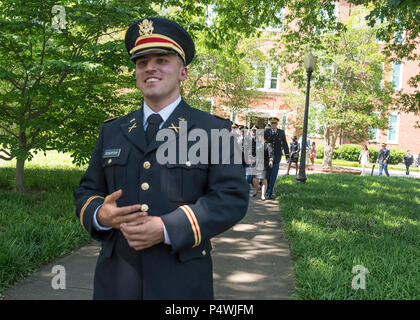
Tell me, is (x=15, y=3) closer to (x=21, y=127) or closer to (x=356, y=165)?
(x=21, y=127)

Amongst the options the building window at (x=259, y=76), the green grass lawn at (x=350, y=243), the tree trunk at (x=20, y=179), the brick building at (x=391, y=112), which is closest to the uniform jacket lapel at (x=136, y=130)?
the green grass lawn at (x=350, y=243)

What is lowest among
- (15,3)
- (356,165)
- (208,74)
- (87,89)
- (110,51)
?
(356,165)

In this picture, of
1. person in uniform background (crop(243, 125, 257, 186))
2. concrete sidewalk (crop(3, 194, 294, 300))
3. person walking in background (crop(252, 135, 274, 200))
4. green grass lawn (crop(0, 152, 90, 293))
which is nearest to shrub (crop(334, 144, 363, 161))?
person in uniform background (crop(243, 125, 257, 186))

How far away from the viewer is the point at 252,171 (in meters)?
10.2

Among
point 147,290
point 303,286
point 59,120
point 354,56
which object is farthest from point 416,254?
point 354,56

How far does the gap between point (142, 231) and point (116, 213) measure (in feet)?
0.45

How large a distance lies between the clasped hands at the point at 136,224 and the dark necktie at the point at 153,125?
384mm

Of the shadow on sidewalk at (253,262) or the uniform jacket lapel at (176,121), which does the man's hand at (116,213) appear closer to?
the uniform jacket lapel at (176,121)

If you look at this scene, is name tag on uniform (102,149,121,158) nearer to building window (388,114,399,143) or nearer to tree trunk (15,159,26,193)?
tree trunk (15,159,26,193)

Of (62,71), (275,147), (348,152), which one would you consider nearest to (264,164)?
(275,147)

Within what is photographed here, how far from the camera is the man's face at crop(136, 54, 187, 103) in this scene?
1.80m

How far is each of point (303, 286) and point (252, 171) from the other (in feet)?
20.9

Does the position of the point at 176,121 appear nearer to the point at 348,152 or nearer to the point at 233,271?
the point at 233,271

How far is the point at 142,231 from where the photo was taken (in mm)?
1571
